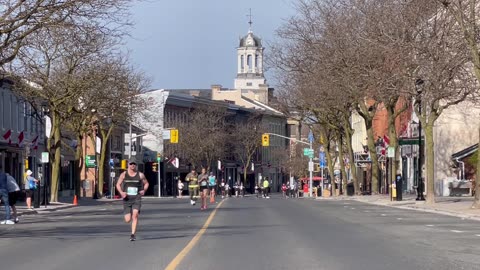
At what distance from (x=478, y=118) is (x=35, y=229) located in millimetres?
40700

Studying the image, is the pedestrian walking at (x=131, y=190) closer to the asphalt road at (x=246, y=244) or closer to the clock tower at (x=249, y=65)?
the asphalt road at (x=246, y=244)

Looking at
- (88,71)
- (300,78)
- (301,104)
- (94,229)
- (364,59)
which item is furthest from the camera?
(301,104)

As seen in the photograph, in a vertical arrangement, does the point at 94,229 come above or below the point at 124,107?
below

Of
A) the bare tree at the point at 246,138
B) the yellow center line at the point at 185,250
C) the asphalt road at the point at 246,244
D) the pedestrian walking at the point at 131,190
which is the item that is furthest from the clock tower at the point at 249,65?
the pedestrian walking at the point at 131,190

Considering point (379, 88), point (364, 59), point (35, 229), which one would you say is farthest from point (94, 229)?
point (364, 59)

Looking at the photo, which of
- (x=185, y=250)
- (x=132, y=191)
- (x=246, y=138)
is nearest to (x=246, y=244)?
(x=185, y=250)

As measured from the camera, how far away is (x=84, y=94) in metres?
56.2

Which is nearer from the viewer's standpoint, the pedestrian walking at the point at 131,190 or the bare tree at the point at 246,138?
the pedestrian walking at the point at 131,190

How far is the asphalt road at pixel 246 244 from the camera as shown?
17.4m

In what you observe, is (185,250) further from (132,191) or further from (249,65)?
(249,65)

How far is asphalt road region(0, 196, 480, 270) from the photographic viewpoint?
17359 millimetres

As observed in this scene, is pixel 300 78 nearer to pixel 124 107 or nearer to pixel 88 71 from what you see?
pixel 124 107

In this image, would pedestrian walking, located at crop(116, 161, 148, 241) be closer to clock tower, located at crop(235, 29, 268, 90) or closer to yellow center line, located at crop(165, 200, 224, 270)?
yellow center line, located at crop(165, 200, 224, 270)

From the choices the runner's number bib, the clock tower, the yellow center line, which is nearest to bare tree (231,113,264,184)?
the clock tower
